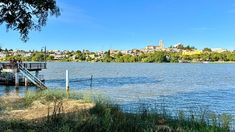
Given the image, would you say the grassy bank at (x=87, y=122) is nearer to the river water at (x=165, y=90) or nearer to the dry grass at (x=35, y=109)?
the dry grass at (x=35, y=109)

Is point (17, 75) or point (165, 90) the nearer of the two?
point (165, 90)

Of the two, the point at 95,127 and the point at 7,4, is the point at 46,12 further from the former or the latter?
the point at 95,127

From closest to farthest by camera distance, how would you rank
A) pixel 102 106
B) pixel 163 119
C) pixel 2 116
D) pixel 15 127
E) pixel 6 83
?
1. pixel 15 127
2. pixel 2 116
3. pixel 163 119
4. pixel 102 106
5. pixel 6 83

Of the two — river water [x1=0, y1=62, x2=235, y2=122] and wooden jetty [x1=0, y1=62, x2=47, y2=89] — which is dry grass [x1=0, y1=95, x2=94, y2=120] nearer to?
river water [x1=0, y1=62, x2=235, y2=122]

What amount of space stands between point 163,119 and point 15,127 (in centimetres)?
656

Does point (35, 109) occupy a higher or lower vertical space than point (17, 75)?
higher

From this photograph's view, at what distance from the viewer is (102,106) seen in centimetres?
1806

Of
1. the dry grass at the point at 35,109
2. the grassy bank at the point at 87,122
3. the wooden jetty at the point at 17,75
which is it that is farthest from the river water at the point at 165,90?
the grassy bank at the point at 87,122

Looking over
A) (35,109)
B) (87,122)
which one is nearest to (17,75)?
(35,109)

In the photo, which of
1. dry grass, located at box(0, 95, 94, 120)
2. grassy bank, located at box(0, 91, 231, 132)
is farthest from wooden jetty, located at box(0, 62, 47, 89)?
grassy bank, located at box(0, 91, 231, 132)

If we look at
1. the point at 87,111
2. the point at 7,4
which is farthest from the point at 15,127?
the point at 7,4

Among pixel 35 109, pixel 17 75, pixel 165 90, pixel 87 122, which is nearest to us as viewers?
pixel 87 122

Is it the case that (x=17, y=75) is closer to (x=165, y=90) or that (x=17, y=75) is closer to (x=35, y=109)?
(x=165, y=90)

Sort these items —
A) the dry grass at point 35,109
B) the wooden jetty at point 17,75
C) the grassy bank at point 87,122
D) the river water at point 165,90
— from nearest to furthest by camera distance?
the grassy bank at point 87,122 < the dry grass at point 35,109 < the river water at point 165,90 < the wooden jetty at point 17,75
